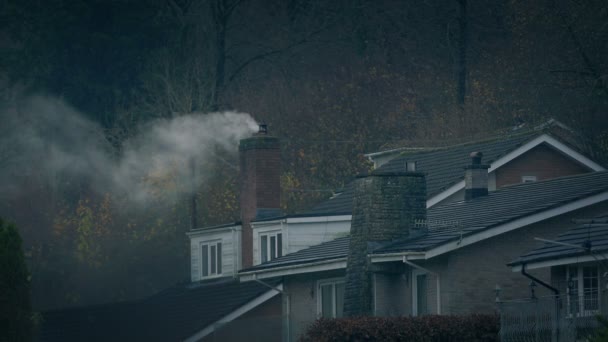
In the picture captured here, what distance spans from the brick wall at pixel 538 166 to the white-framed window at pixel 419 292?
9.97 meters

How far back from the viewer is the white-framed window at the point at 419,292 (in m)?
33.1

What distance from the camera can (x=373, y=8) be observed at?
7112cm

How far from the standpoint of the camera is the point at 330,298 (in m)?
37.8

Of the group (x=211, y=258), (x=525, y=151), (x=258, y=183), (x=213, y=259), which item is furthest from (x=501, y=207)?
(x=211, y=258)

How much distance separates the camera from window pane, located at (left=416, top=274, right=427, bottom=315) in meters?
33.2

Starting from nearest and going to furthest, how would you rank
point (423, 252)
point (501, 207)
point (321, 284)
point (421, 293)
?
point (423, 252) < point (421, 293) < point (501, 207) < point (321, 284)

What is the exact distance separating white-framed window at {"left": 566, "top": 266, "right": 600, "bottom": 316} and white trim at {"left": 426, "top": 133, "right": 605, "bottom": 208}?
549 inches

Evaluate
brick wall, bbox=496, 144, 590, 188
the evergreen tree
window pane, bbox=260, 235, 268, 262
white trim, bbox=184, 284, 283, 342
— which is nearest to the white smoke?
window pane, bbox=260, 235, 268, 262

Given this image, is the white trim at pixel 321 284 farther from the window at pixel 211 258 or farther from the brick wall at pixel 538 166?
the window at pixel 211 258

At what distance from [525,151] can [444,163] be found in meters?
3.40

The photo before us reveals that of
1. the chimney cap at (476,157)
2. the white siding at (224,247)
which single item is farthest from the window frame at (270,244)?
the chimney cap at (476,157)

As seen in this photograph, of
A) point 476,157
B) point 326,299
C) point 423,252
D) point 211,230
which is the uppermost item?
point 476,157

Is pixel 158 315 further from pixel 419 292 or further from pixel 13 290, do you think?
pixel 419 292

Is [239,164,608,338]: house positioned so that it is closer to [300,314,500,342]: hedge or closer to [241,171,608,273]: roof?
[241,171,608,273]: roof
